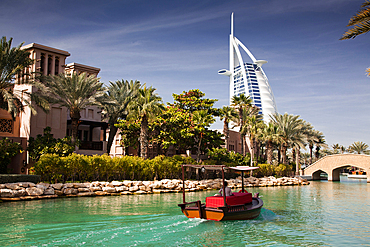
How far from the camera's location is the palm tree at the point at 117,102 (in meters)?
38.6

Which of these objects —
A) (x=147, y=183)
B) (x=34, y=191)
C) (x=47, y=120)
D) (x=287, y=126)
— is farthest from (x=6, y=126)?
(x=287, y=126)

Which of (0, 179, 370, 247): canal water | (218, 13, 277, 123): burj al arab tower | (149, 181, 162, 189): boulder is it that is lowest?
(0, 179, 370, 247): canal water

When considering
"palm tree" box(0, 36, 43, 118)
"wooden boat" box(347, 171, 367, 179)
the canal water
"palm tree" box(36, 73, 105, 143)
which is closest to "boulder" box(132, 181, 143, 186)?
"palm tree" box(36, 73, 105, 143)

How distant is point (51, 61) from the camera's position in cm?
3872

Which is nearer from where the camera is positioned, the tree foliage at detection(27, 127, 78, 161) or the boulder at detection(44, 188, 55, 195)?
the boulder at detection(44, 188, 55, 195)

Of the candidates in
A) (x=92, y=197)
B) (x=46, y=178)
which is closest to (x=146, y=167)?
(x=92, y=197)

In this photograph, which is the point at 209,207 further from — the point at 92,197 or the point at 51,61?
the point at 51,61

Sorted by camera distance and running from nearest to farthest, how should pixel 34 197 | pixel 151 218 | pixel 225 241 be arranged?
pixel 225 241 → pixel 151 218 → pixel 34 197

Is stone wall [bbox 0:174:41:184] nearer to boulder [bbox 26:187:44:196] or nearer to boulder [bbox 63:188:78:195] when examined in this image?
boulder [bbox 26:187:44:196]

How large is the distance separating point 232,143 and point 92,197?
122 feet

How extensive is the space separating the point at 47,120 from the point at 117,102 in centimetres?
882

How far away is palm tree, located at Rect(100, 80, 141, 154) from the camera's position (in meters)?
38.6

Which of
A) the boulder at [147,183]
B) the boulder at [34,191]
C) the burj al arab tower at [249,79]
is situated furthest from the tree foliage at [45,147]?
the burj al arab tower at [249,79]

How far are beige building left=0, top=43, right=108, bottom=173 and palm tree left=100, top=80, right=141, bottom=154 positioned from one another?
195 cm
